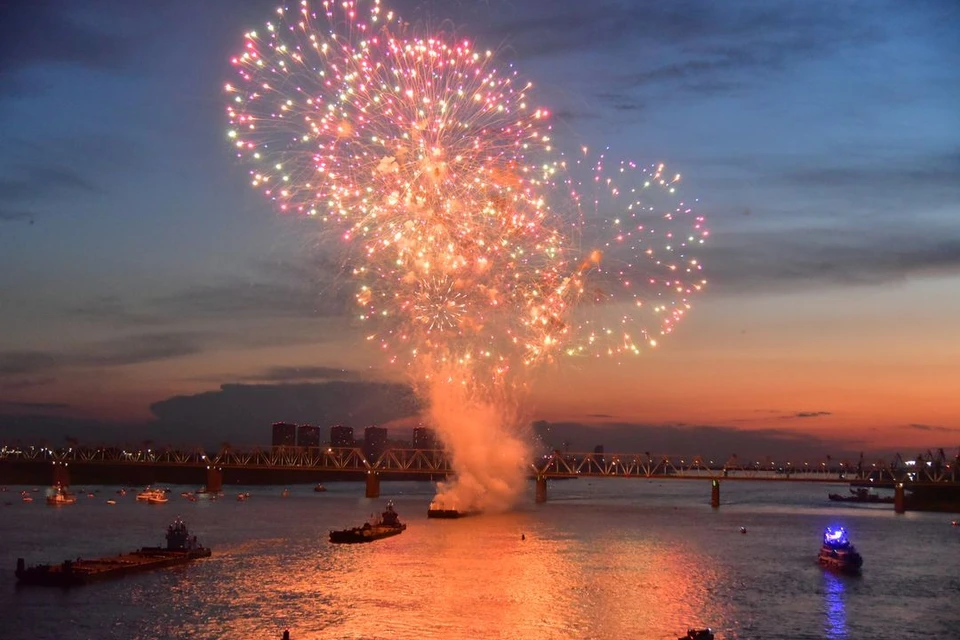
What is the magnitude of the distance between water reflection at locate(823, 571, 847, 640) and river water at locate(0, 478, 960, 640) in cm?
13

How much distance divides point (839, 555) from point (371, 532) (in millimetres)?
36656

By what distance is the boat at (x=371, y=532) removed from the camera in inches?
3108

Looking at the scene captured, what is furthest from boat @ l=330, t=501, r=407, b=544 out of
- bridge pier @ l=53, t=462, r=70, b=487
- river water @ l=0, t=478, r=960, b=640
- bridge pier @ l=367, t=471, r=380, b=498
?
bridge pier @ l=53, t=462, r=70, b=487

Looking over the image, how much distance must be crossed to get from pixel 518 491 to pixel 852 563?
6134 centimetres

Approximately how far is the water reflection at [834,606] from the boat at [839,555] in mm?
828

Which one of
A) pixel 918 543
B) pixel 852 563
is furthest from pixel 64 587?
pixel 918 543

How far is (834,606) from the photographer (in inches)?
2034

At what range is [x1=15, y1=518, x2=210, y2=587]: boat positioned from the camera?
172 feet

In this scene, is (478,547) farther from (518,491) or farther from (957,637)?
(518,491)

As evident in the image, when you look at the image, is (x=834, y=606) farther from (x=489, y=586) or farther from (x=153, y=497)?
(x=153, y=497)

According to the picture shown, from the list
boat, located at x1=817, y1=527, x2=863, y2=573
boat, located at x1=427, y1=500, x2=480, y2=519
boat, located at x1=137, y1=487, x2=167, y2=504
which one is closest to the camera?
boat, located at x1=817, y1=527, x2=863, y2=573

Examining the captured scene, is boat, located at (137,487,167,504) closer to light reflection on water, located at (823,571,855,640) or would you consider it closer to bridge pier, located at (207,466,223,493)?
bridge pier, located at (207,466,223,493)

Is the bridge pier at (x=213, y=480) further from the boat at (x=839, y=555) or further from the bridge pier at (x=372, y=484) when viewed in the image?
the boat at (x=839, y=555)

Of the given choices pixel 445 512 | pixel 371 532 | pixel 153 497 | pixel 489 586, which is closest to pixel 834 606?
pixel 489 586
